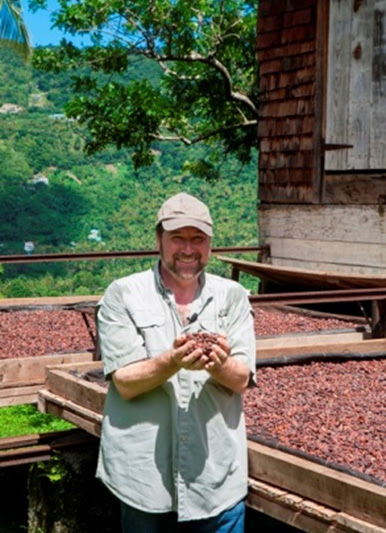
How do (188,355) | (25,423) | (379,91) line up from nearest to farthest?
(188,355), (379,91), (25,423)

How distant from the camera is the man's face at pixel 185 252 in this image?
11.7ft

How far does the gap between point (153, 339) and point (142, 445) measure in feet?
1.23

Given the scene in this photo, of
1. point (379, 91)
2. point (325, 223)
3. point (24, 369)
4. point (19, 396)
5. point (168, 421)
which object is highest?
point (379, 91)

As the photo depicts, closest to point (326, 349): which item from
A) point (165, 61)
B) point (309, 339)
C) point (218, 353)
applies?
point (309, 339)

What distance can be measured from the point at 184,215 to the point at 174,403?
0.67 m

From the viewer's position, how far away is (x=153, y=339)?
3564mm

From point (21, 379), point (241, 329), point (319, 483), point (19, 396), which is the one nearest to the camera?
point (241, 329)

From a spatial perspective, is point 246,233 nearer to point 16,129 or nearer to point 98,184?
point 98,184

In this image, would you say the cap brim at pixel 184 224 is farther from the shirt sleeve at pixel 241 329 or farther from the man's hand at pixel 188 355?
the man's hand at pixel 188 355

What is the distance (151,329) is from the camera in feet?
11.7

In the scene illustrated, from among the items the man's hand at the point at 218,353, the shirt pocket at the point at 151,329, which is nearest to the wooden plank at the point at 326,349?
the shirt pocket at the point at 151,329

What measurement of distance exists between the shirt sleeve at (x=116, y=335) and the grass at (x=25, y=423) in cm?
880

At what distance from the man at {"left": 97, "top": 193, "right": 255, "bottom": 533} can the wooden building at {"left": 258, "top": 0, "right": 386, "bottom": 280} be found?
6912 mm

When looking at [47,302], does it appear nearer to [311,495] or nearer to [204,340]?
[311,495]
